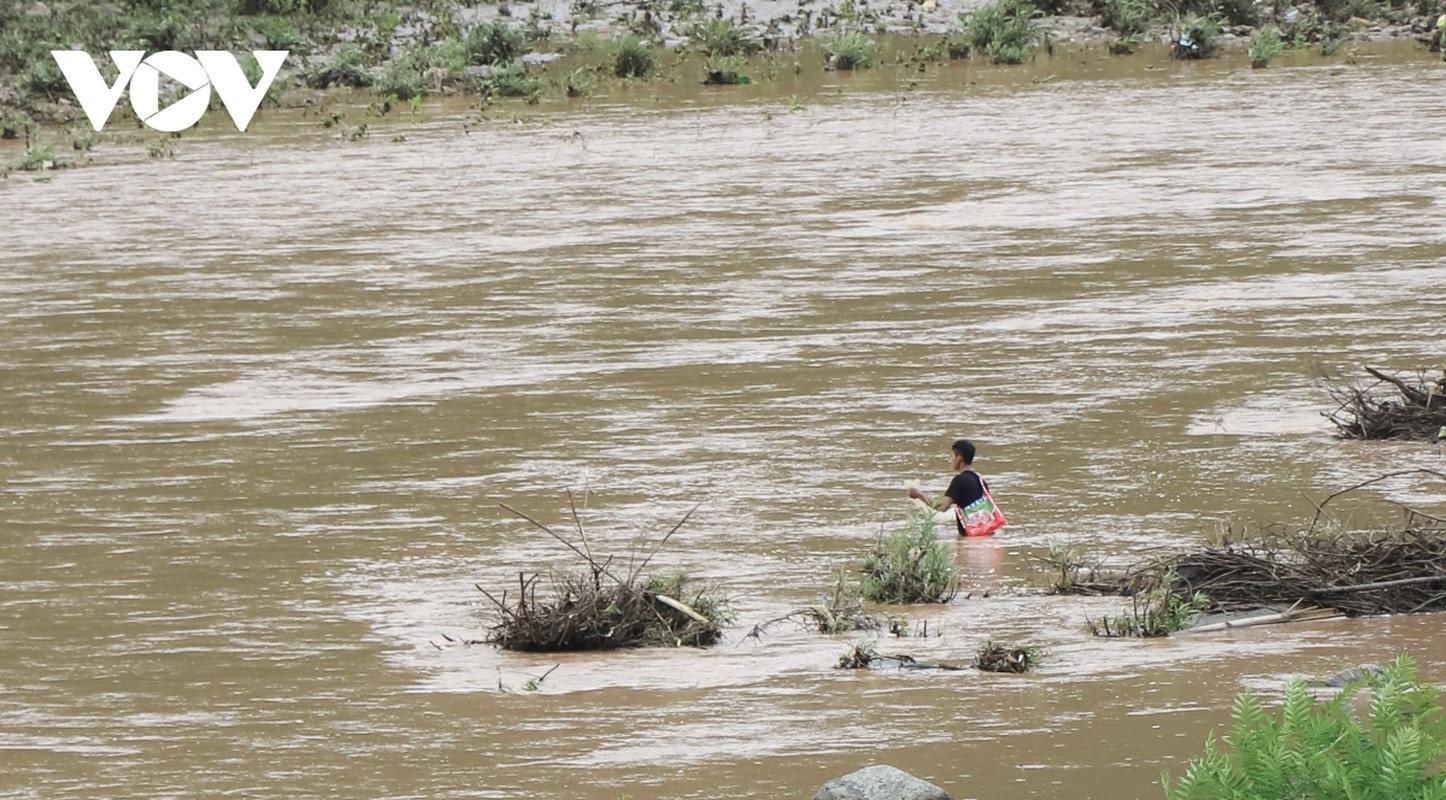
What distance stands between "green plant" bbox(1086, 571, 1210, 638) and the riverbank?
2767 cm

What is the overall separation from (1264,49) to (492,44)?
1369cm

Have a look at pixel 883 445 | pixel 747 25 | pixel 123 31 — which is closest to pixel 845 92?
pixel 747 25

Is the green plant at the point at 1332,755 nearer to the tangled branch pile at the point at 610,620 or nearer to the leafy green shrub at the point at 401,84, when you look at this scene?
the tangled branch pile at the point at 610,620

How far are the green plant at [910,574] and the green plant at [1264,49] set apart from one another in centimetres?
3150

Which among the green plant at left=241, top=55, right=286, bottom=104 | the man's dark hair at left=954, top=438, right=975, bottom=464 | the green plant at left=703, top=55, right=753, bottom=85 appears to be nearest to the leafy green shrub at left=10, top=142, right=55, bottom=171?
the green plant at left=241, top=55, right=286, bottom=104

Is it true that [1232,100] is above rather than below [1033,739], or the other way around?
below

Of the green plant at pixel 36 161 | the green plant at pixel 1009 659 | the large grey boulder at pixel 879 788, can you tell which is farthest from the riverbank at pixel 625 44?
the large grey boulder at pixel 879 788

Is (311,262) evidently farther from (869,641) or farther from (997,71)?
(997,71)

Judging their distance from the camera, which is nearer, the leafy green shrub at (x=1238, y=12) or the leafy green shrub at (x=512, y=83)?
the leafy green shrub at (x=512, y=83)

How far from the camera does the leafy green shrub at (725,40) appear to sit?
42.5 m

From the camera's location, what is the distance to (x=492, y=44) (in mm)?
42531

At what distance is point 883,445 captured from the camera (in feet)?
42.9

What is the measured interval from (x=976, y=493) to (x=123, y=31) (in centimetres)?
3527

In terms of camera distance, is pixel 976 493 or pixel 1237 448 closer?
pixel 976 493
